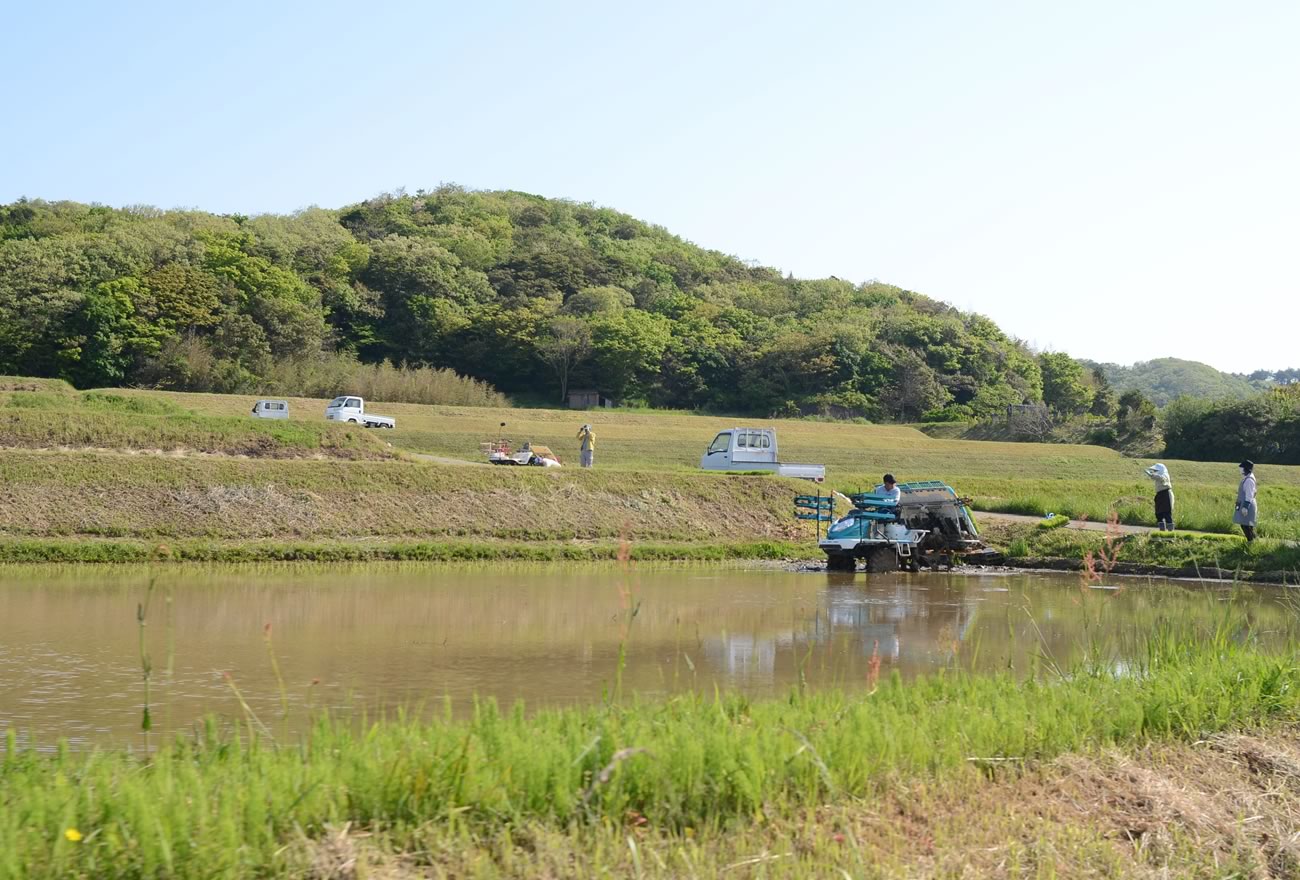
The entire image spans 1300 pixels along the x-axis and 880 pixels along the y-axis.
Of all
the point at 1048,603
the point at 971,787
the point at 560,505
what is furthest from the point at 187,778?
the point at 560,505

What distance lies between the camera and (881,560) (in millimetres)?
22375

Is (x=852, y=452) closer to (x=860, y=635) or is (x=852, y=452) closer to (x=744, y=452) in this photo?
(x=744, y=452)

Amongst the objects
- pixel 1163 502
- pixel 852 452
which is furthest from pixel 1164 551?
pixel 852 452

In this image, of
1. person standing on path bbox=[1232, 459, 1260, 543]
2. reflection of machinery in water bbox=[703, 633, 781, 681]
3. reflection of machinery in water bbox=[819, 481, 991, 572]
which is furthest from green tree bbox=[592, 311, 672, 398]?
reflection of machinery in water bbox=[703, 633, 781, 681]

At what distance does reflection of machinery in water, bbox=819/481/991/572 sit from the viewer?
2242 centimetres

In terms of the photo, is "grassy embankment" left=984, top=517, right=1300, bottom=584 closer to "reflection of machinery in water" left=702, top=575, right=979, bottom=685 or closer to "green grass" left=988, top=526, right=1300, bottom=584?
"green grass" left=988, top=526, right=1300, bottom=584

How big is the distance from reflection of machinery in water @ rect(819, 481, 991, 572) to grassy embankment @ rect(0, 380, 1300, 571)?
307 centimetres

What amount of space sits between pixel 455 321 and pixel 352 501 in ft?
185

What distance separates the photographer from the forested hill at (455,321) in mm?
62719

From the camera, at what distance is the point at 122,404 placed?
116 feet

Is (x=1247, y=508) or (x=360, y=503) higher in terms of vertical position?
(x=1247, y=508)

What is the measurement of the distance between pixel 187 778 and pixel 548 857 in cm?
169

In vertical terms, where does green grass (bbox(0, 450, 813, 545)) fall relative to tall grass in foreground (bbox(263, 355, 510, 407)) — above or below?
below

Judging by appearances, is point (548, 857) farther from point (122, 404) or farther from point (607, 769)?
point (122, 404)
